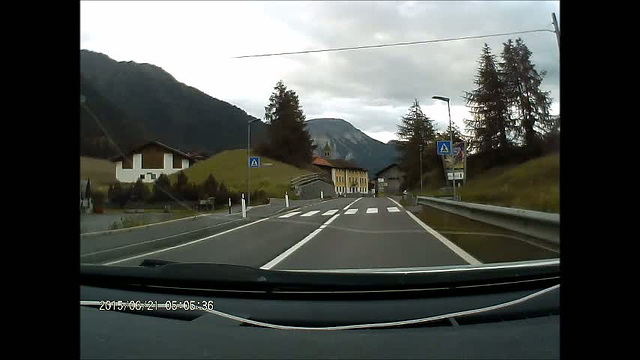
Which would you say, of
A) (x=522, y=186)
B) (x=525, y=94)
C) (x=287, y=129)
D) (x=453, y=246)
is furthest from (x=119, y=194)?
(x=453, y=246)

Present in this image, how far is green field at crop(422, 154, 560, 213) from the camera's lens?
3.02 meters

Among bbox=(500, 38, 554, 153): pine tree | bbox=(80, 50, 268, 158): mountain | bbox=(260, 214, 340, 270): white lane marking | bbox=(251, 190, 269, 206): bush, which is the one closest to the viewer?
bbox=(500, 38, 554, 153): pine tree

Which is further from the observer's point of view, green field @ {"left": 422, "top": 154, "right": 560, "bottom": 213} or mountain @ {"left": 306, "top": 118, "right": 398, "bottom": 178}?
mountain @ {"left": 306, "top": 118, "right": 398, "bottom": 178}

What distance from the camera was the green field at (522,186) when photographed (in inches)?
119

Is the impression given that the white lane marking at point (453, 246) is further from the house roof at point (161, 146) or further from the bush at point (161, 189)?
the bush at point (161, 189)

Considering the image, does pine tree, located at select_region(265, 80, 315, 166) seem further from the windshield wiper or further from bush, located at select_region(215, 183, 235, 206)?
the windshield wiper

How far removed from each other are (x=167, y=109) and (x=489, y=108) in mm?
2809

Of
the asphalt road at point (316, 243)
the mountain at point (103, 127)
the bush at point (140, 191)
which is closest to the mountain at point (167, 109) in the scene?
the mountain at point (103, 127)

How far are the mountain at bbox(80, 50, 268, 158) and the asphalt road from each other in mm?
987

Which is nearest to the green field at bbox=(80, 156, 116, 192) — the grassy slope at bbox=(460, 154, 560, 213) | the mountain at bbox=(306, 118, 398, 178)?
the mountain at bbox=(306, 118, 398, 178)
